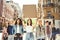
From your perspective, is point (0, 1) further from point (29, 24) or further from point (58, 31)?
point (58, 31)

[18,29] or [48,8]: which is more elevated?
[48,8]

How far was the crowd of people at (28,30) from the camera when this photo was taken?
139 centimetres

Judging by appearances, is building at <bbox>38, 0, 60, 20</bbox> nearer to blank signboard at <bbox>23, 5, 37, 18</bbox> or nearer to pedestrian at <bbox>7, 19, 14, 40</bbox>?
blank signboard at <bbox>23, 5, 37, 18</bbox>

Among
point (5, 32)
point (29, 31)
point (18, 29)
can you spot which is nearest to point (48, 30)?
point (29, 31)

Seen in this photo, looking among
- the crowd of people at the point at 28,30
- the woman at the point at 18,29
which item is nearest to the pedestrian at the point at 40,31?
the crowd of people at the point at 28,30

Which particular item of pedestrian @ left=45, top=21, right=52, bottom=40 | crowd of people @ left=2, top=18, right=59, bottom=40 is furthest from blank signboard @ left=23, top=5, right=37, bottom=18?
pedestrian @ left=45, top=21, right=52, bottom=40

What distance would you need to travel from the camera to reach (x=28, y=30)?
4.60 ft

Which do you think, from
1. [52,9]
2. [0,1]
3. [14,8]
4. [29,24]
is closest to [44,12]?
[52,9]

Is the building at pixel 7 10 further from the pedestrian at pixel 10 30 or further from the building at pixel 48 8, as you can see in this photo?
the building at pixel 48 8

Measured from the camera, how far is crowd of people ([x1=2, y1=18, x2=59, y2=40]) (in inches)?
54.6

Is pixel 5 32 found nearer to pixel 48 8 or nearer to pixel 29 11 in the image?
pixel 29 11

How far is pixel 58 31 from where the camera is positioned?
4.57 feet

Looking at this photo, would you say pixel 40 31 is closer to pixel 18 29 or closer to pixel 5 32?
pixel 18 29

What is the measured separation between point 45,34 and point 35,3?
33 cm
